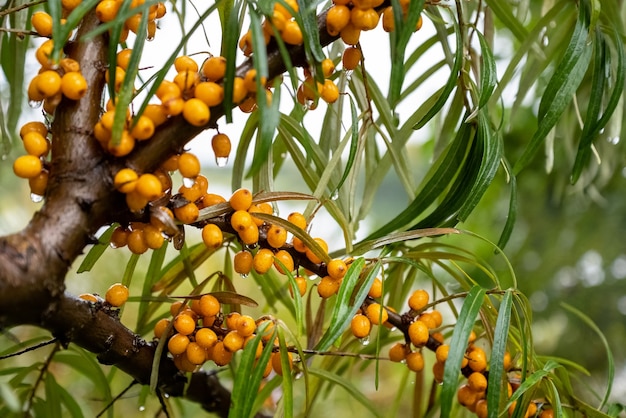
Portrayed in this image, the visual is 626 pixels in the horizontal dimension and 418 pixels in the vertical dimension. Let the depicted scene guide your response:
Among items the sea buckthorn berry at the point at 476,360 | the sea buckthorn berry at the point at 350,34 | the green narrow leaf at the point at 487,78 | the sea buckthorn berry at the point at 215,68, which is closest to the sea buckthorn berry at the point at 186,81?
the sea buckthorn berry at the point at 215,68

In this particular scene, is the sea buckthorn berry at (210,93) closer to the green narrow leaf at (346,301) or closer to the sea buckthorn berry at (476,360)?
the green narrow leaf at (346,301)

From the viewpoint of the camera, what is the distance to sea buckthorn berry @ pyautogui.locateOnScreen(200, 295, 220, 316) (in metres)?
0.51

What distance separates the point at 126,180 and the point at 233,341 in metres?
0.16

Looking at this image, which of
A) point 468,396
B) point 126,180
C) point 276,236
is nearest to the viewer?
point 126,180

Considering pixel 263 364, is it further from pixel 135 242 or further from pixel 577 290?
pixel 577 290

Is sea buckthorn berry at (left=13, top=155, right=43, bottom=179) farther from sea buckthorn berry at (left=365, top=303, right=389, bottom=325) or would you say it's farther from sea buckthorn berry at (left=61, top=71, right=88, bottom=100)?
sea buckthorn berry at (left=365, top=303, right=389, bottom=325)

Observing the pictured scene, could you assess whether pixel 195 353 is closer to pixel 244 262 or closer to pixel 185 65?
pixel 244 262

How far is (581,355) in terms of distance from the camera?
125 cm

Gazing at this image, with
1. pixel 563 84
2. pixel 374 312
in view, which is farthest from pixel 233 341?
pixel 563 84

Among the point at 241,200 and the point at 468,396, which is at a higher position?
the point at 241,200

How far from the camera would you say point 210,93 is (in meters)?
0.41

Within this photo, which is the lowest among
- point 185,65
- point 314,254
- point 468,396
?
point 468,396

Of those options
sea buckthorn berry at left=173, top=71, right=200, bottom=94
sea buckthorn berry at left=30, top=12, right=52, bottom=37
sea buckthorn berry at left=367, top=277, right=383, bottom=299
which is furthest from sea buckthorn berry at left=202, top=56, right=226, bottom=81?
sea buckthorn berry at left=367, top=277, right=383, bottom=299

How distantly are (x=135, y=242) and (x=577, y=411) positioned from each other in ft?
1.46
